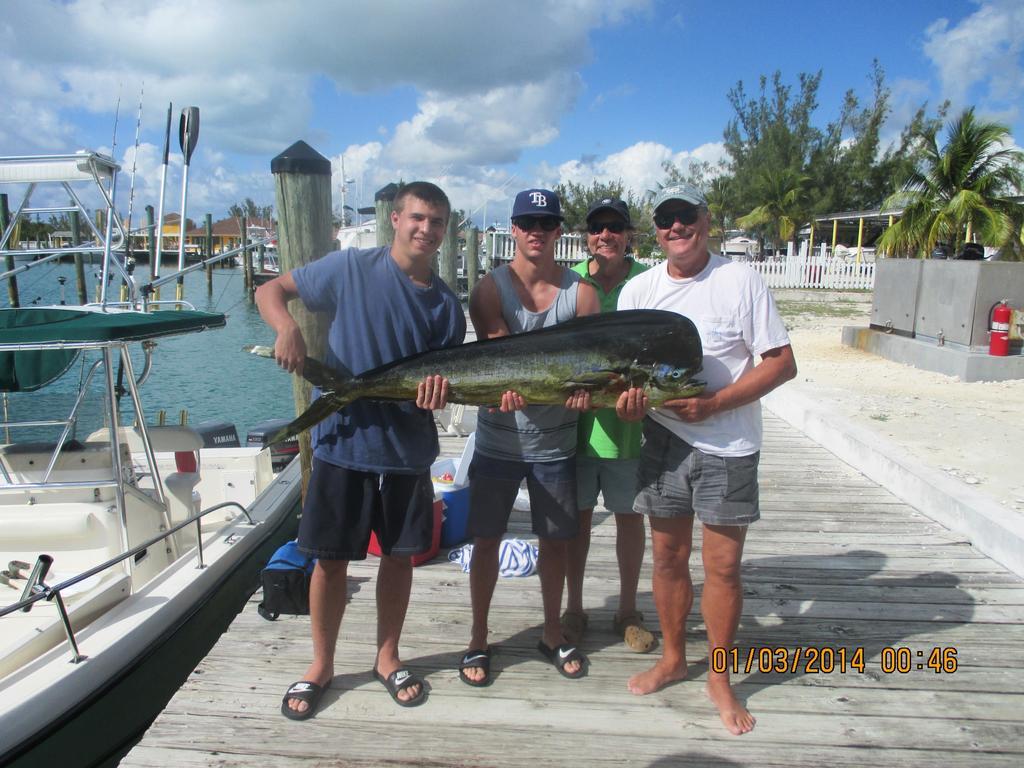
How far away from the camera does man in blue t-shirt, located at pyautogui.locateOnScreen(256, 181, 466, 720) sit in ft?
8.61

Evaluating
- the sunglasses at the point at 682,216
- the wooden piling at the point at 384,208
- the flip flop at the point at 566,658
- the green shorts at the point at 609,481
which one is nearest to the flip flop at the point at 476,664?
the flip flop at the point at 566,658

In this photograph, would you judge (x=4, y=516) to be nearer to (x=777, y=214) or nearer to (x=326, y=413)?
(x=326, y=413)

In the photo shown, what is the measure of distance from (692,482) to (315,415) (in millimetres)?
1409

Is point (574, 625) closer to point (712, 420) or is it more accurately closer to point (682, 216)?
point (712, 420)

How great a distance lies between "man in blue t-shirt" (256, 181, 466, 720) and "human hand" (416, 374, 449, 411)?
0.10 meters

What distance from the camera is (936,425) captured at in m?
6.73

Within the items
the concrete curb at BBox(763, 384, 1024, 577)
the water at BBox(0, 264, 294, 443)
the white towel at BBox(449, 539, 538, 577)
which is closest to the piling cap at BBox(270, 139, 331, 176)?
the white towel at BBox(449, 539, 538, 577)

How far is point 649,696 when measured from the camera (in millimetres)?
2748

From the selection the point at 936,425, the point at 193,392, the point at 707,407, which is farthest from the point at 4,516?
the point at 193,392

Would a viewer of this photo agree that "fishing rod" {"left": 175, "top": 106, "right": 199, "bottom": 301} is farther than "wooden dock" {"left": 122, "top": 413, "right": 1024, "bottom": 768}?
Yes

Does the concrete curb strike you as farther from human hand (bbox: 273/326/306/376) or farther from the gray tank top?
human hand (bbox: 273/326/306/376)

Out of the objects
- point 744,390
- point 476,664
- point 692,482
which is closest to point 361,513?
point 476,664

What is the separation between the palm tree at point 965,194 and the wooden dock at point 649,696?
1255cm
